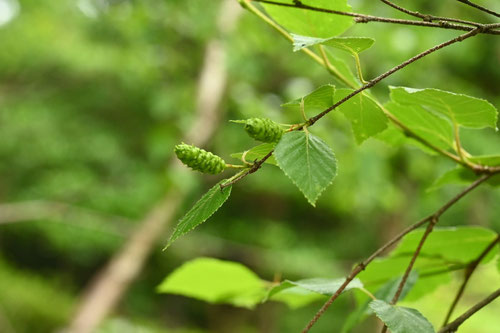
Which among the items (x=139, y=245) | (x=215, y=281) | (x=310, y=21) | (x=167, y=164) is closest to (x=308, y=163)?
(x=310, y=21)

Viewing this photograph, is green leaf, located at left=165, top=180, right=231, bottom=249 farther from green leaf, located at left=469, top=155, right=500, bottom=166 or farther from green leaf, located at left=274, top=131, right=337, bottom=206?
green leaf, located at left=469, top=155, right=500, bottom=166

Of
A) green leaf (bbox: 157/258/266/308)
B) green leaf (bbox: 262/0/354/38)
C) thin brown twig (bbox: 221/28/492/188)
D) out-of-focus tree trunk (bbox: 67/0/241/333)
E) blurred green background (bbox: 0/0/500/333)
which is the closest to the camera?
thin brown twig (bbox: 221/28/492/188)

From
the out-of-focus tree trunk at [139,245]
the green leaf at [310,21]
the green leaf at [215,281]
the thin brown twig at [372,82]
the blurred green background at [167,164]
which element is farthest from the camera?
the out-of-focus tree trunk at [139,245]

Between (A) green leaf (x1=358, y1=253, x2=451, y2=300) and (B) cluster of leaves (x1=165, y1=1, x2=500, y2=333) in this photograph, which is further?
(A) green leaf (x1=358, y1=253, x2=451, y2=300)

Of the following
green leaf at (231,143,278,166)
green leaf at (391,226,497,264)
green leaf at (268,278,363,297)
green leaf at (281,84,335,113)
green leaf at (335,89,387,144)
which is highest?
green leaf at (231,143,278,166)

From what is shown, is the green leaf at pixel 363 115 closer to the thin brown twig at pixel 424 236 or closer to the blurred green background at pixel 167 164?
the thin brown twig at pixel 424 236

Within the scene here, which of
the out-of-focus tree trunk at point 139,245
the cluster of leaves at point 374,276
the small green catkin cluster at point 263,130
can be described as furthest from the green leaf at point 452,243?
the out-of-focus tree trunk at point 139,245

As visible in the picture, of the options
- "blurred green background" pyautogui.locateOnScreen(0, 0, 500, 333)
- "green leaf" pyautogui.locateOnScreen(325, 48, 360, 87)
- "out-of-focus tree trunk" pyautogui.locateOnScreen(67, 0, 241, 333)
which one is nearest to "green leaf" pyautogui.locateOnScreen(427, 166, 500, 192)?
"green leaf" pyautogui.locateOnScreen(325, 48, 360, 87)
